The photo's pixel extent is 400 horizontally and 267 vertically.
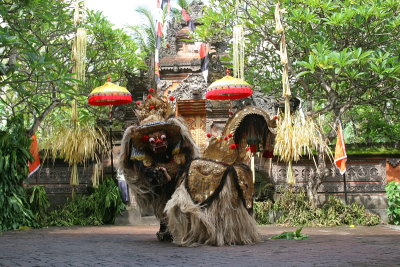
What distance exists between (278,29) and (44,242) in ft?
20.9

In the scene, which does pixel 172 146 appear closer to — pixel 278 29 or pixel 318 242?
pixel 318 242

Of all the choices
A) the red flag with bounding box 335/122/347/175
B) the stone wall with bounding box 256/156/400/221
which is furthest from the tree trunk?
the stone wall with bounding box 256/156/400/221

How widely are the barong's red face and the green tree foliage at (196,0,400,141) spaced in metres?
4.18

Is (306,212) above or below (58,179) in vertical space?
below

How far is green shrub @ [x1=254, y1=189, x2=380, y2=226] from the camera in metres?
→ 10.8

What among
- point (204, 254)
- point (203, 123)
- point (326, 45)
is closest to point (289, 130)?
point (326, 45)

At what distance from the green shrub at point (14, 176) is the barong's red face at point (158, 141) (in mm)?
4939

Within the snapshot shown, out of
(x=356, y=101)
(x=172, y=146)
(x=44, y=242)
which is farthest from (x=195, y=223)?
(x=356, y=101)

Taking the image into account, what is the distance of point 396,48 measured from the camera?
10906mm

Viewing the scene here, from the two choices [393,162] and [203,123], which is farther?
[203,123]

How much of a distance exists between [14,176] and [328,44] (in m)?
7.81

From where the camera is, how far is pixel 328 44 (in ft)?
34.4

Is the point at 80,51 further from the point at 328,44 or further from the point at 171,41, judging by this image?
the point at 328,44

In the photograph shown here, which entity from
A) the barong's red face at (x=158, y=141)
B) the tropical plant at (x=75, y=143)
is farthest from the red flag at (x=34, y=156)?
the barong's red face at (x=158, y=141)
